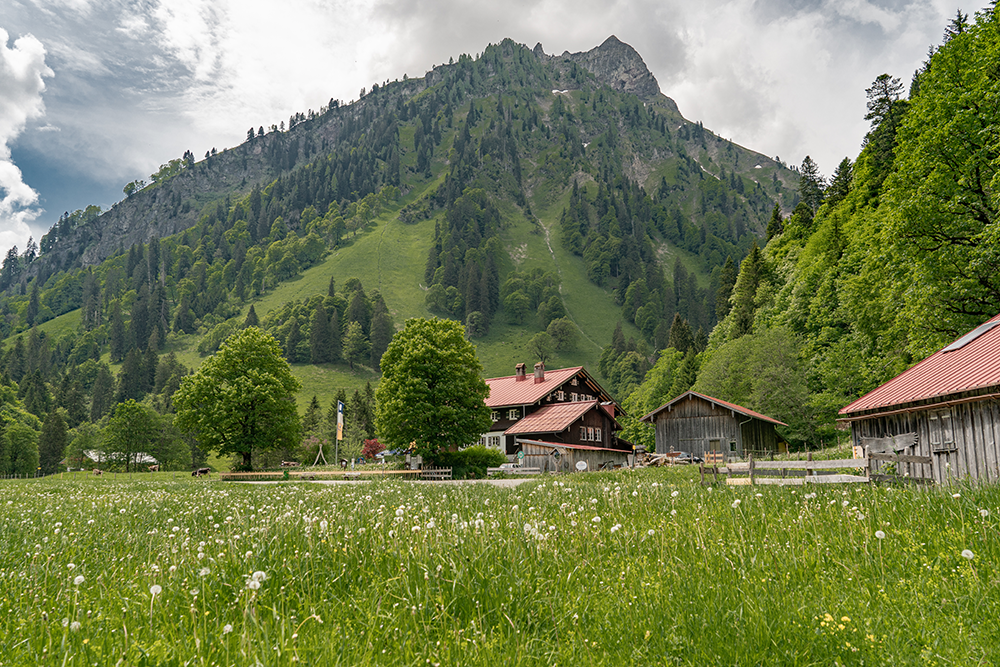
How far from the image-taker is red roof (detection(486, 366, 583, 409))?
7012cm

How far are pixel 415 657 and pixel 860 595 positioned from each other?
12.4 feet

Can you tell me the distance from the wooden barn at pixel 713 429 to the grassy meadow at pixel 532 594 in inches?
2190

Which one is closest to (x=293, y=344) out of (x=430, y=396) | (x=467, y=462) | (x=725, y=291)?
(x=725, y=291)

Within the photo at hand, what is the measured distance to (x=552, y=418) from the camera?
215 feet

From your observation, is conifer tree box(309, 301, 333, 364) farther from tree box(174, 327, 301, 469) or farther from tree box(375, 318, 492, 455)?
tree box(375, 318, 492, 455)

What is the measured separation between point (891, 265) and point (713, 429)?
117 ft

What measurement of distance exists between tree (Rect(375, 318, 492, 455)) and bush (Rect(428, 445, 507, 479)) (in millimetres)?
1157

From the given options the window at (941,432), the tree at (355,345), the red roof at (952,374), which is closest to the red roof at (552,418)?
the red roof at (952,374)

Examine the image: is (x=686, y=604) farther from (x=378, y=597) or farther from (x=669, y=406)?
(x=669, y=406)

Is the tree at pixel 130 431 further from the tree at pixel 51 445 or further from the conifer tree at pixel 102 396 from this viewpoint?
the conifer tree at pixel 102 396

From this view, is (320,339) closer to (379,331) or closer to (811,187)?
(379,331)

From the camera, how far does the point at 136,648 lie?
12.1 ft

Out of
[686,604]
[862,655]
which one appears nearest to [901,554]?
[862,655]

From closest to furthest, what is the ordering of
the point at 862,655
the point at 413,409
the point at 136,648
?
the point at 136,648, the point at 862,655, the point at 413,409
